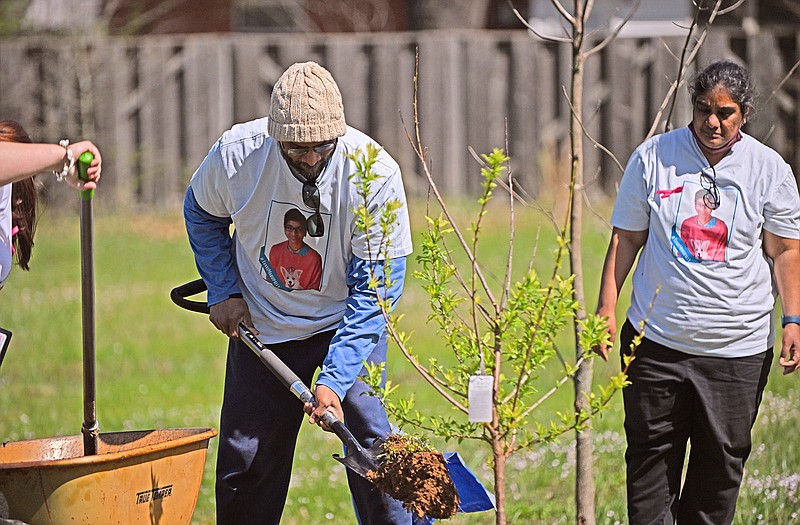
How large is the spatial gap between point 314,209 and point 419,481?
0.99 meters

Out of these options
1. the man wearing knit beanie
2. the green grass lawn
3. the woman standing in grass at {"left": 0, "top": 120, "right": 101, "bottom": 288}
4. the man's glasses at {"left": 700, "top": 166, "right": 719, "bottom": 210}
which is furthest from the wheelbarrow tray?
the man's glasses at {"left": 700, "top": 166, "right": 719, "bottom": 210}

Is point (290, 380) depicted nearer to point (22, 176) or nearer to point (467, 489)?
point (467, 489)

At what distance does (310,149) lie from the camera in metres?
3.40

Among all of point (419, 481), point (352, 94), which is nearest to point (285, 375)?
point (419, 481)

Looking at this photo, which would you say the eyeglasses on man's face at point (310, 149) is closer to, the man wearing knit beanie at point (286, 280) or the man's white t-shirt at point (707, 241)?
the man wearing knit beanie at point (286, 280)

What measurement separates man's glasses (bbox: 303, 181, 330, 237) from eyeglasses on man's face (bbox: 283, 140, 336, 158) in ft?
0.50

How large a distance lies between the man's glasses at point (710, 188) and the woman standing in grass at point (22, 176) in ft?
6.35

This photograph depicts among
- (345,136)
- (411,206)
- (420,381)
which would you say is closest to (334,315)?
(345,136)

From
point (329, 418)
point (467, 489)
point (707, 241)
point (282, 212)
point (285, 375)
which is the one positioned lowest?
point (467, 489)

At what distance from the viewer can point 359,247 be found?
11.7 ft

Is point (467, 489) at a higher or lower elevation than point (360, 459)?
lower

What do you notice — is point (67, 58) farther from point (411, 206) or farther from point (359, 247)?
point (359, 247)

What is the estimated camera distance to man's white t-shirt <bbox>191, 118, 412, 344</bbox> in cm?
355

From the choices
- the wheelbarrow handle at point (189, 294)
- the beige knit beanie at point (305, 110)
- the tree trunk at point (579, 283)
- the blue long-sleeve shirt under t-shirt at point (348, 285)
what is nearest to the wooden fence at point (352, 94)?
the tree trunk at point (579, 283)
